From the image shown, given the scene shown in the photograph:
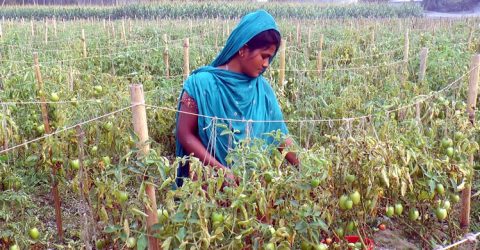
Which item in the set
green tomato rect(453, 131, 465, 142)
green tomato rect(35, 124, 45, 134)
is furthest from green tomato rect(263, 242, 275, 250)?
green tomato rect(35, 124, 45, 134)

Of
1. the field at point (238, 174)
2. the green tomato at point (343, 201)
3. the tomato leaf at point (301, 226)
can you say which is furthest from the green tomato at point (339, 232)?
the tomato leaf at point (301, 226)

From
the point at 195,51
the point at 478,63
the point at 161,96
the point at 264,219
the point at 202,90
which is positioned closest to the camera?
the point at 264,219

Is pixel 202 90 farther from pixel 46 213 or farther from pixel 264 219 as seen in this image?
pixel 46 213

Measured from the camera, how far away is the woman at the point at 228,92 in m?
1.78

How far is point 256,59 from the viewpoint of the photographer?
1.82m

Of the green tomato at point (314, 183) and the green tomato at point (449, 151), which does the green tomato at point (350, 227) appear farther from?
the green tomato at point (449, 151)

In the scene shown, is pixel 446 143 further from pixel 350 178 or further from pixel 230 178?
pixel 230 178

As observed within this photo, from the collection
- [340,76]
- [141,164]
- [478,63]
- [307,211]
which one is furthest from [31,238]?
[340,76]

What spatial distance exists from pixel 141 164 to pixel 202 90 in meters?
0.49

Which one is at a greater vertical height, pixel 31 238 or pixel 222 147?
pixel 222 147

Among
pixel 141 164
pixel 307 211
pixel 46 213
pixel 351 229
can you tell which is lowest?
pixel 46 213

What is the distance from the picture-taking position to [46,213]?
9.41 feet

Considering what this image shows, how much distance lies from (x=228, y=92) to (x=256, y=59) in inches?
Answer: 6.4

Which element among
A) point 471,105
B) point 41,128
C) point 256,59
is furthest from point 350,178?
point 41,128
